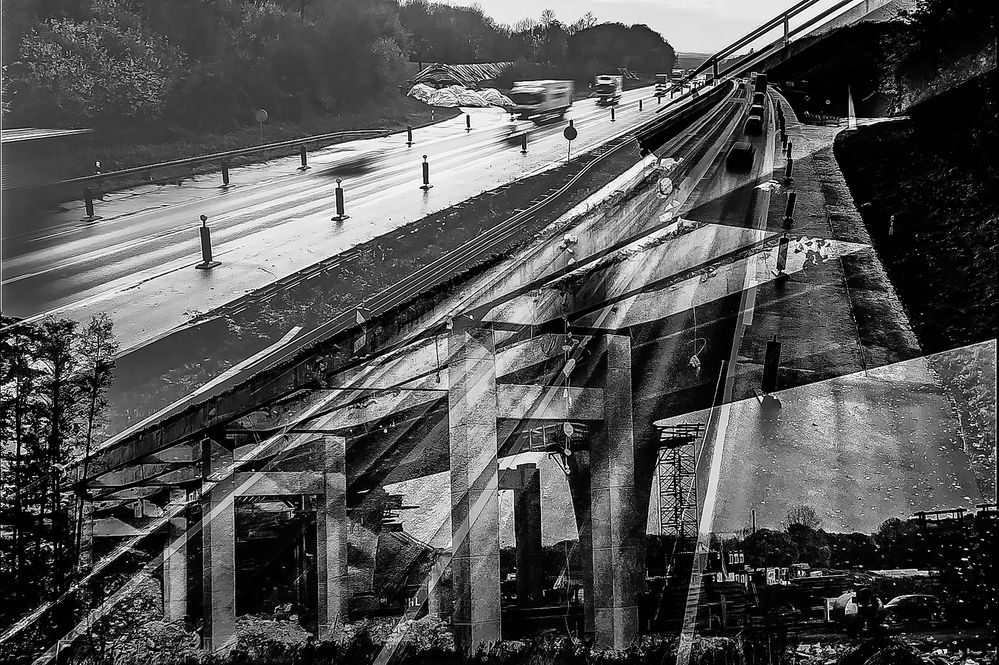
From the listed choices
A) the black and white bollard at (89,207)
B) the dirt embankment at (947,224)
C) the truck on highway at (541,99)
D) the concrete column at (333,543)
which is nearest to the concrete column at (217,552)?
the concrete column at (333,543)

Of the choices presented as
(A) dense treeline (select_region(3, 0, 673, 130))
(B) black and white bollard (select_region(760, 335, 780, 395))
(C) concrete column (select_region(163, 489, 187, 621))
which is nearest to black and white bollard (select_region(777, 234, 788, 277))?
(B) black and white bollard (select_region(760, 335, 780, 395))

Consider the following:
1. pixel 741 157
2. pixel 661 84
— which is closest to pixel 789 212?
pixel 741 157

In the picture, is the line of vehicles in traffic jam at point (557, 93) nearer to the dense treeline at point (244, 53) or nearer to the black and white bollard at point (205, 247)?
the dense treeline at point (244, 53)

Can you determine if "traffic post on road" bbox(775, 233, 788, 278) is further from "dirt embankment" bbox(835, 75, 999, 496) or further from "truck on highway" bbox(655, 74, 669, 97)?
"truck on highway" bbox(655, 74, 669, 97)

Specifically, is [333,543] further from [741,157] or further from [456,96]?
[741,157]

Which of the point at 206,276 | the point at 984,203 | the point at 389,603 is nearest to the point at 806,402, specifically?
the point at 984,203

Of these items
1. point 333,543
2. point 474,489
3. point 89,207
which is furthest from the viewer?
point 474,489
